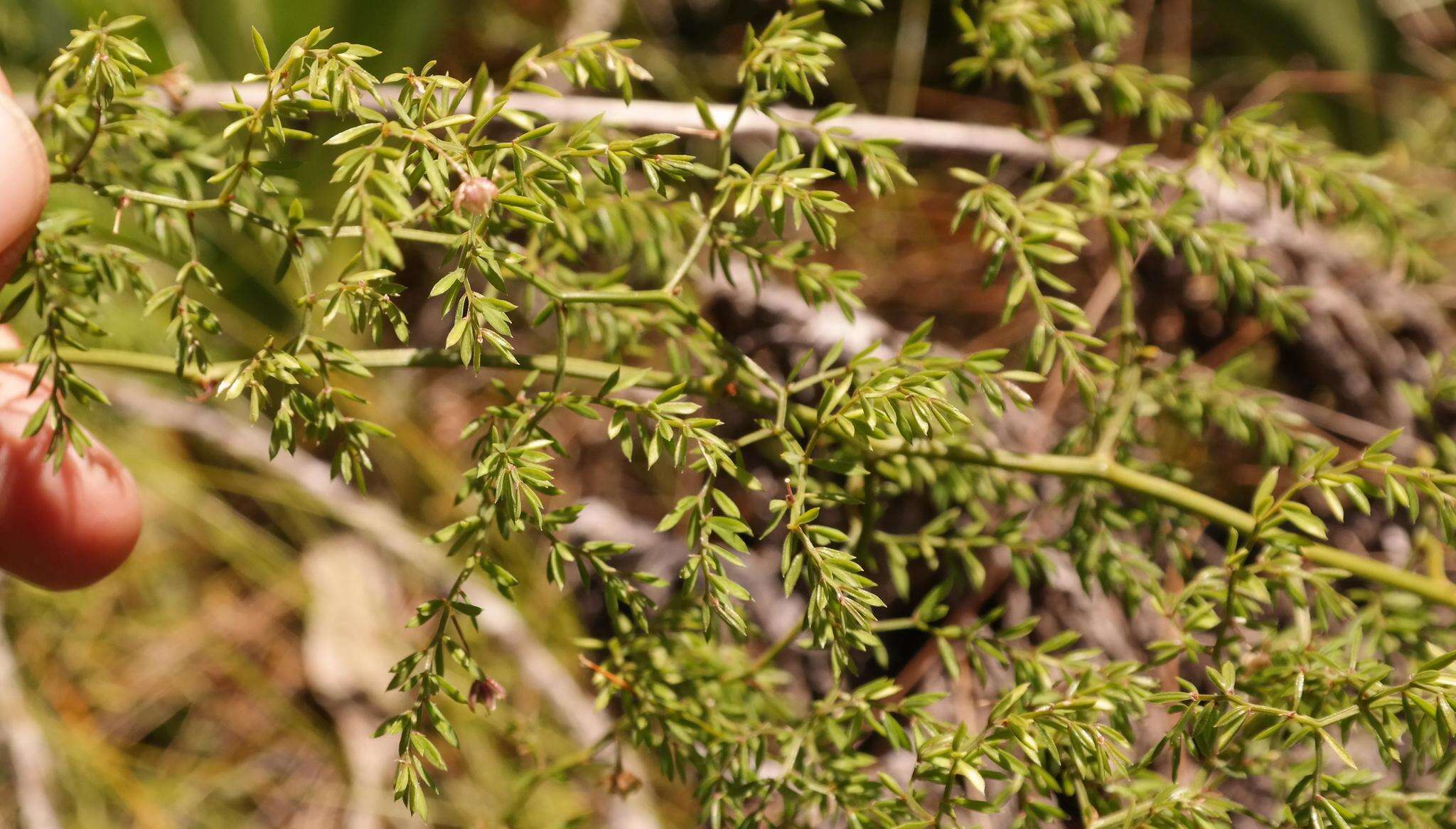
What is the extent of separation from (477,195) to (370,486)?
1.55 metres

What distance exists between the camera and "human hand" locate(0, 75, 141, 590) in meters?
1.08

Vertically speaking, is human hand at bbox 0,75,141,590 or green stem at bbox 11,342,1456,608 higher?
green stem at bbox 11,342,1456,608

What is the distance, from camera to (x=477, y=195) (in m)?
0.64

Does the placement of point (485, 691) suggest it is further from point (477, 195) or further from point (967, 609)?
point (967, 609)

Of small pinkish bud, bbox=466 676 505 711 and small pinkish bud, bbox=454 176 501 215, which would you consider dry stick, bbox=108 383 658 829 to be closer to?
small pinkish bud, bbox=466 676 505 711

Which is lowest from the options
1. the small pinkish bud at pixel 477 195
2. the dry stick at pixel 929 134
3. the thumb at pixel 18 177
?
the dry stick at pixel 929 134

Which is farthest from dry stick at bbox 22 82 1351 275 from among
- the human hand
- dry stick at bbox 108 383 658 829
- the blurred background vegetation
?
dry stick at bbox 108 383 658 829

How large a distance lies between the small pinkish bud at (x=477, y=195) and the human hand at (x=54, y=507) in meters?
0.61

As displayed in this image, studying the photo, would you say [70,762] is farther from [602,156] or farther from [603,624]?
[602,156]

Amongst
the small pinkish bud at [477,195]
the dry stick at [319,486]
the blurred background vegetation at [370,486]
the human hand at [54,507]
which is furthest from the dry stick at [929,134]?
the small pinkish bud at [477,195]

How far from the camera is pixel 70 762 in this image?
179cm

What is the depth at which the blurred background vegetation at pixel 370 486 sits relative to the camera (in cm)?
179

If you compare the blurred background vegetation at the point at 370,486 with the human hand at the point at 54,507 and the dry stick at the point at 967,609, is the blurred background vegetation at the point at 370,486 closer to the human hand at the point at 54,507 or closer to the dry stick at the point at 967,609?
the dry stick at the point at 967,609

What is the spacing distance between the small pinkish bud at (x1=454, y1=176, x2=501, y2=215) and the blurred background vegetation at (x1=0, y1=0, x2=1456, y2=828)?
4.08ft
